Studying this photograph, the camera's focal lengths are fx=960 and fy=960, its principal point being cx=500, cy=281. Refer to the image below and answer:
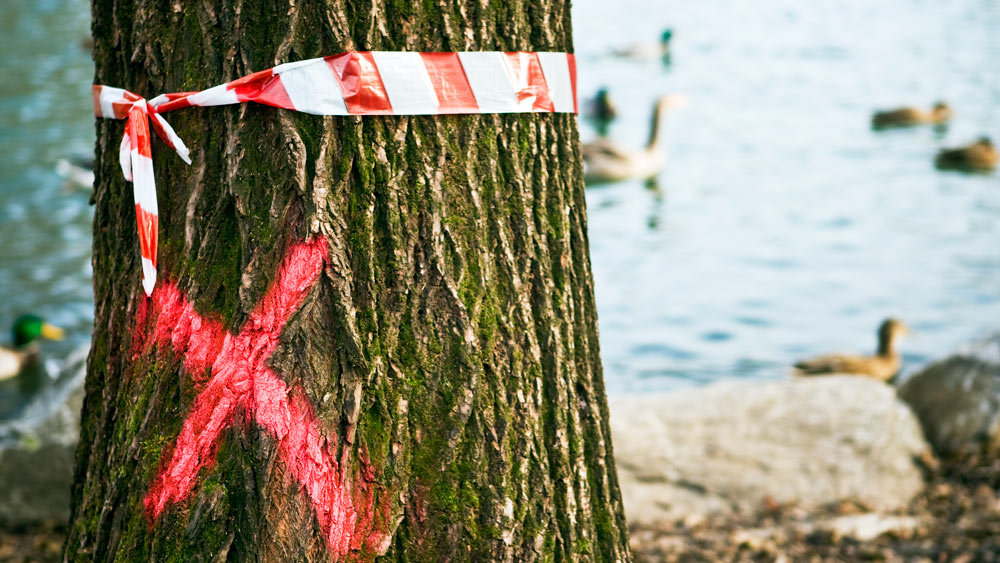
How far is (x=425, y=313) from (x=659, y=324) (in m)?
5.92

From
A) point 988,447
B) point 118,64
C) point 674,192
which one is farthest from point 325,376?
point 674,192

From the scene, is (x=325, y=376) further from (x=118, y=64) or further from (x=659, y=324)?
(x=659, y=324)

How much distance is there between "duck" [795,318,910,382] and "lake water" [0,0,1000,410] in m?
0.25

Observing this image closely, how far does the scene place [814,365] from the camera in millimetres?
6848

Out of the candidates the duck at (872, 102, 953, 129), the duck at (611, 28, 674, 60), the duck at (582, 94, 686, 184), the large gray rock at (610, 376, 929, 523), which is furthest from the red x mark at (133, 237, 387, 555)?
the duck at (611, 28, 674, 60)

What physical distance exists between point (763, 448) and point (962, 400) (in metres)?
1.25

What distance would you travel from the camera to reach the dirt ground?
4.02 metres

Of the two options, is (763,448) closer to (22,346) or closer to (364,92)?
(364,92)

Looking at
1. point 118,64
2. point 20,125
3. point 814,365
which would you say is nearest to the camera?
point 118,64

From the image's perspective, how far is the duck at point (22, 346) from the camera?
762cm

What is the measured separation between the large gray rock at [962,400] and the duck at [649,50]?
16205 mm

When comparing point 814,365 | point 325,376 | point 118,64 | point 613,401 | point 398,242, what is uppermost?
point 118,64

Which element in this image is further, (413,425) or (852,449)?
(852,449)

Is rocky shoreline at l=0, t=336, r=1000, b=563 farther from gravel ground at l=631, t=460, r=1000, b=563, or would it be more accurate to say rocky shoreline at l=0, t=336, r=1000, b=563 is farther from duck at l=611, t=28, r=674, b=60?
duck at l=611, t=28, r=674, b=60
